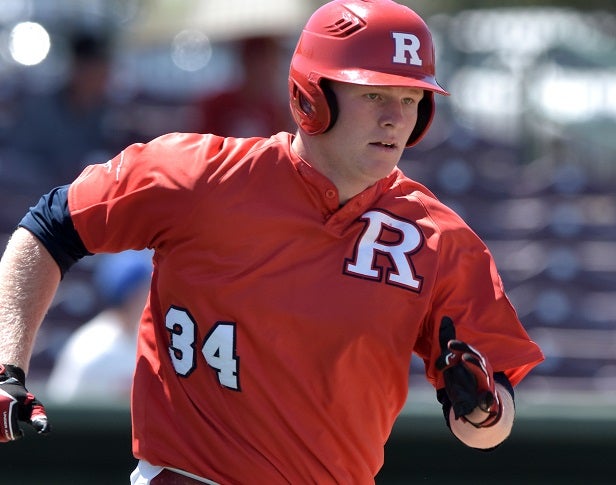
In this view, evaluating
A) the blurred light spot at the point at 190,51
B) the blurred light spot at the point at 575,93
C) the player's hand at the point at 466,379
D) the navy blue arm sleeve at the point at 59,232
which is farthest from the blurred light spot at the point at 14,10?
the player's hand at the point at 466,379

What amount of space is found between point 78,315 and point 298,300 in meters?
4.74

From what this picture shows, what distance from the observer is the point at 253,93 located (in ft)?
25.3

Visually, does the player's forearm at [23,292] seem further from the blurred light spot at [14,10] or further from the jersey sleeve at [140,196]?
the blurred light spot at [14,10]

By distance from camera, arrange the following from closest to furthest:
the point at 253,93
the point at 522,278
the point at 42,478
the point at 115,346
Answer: the point at 42,478 < the point at 115,346 < the point at 253,93 < the point at 522,278

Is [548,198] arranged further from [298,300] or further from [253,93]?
[298,300]

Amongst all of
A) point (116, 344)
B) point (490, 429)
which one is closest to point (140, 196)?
point (490, 429)

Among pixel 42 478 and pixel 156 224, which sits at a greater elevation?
pixel 156 224

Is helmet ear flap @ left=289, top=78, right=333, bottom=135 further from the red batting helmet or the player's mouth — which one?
the player's mouth

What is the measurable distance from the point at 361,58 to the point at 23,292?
1111mm

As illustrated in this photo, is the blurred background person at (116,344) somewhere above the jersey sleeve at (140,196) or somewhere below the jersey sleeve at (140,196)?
below

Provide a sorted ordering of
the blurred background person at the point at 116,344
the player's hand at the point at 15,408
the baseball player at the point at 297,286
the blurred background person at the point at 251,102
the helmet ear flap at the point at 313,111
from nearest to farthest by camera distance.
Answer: the player's hand at the point at 15,408, the baseball player at the point at 297,286, the helmet ear flap at the point at 313,111, the blurred background person at the point at 116,344, the blurred background person at the point at 251,102

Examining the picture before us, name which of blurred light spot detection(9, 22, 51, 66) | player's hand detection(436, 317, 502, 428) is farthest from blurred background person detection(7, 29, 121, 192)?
player's hand detection(436, 317, 502, 428)

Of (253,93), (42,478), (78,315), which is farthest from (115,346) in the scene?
(253,93)

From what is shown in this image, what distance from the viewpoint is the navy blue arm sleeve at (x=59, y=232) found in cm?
333
